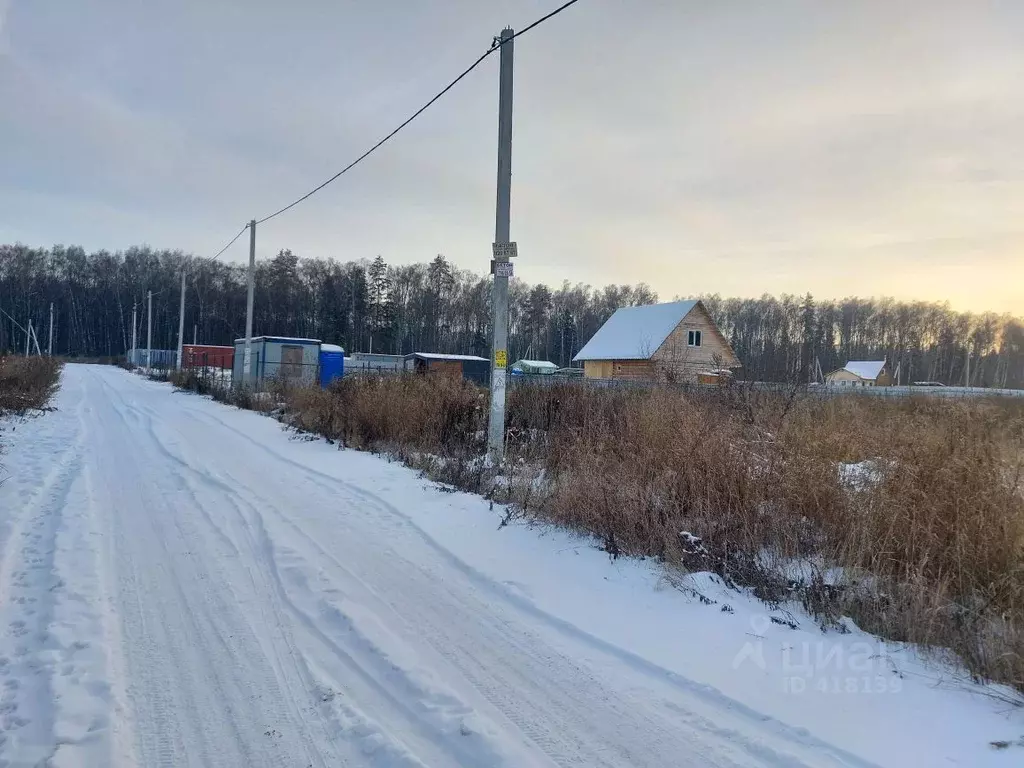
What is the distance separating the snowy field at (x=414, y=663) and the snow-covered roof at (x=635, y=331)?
33.4 meters

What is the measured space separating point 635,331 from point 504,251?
35.1m

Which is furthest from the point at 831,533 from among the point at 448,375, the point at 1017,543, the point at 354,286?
the point at 354,286

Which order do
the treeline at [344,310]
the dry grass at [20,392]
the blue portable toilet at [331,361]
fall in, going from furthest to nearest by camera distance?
1. the treeline at [344,310]
2. the blue portable toilet at [331,361]
3. the dry grass at [20,392]

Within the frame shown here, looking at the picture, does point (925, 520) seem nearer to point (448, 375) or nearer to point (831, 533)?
point (831, 533)

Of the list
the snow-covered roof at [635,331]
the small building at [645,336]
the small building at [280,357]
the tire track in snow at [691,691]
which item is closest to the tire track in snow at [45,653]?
the tire track in snow at [691,691]

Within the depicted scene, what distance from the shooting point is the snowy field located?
258 centimetres

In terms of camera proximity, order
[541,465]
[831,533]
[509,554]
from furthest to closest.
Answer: [541,465] < [509,554] < [831,533]

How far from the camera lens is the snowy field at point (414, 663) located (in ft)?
8.48

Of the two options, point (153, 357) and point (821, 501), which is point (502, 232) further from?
point (153, 357)

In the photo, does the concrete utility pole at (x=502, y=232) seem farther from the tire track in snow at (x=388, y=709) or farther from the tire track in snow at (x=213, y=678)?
the tire track in snow at (x=388, y=709)

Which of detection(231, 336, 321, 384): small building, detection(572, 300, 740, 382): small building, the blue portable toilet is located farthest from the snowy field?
detection(572, 300, 740, 382): small building

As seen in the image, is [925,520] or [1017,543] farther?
[925,520]

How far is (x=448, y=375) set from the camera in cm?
1212

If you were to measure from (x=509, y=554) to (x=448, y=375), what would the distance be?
7249 mm
